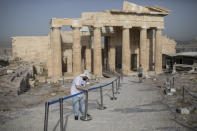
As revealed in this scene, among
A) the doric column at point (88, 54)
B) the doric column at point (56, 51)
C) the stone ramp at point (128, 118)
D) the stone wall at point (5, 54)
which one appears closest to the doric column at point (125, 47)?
the doric column at point (88, 54)

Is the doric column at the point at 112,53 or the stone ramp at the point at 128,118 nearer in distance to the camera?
the stone ramp at the point at 128,118

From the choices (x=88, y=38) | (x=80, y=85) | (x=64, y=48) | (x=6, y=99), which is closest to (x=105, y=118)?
(x=80, y=85)

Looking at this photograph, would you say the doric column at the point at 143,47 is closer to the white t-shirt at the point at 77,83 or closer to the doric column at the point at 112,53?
the doric column at the point at 112,53

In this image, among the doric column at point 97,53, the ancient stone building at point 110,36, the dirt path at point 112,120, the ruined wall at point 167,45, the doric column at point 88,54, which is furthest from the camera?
the ruined wall at point 167,45

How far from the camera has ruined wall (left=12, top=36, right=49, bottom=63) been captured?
36.7m

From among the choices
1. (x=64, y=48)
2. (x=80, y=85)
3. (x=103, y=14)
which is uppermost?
(x=103, y=14)

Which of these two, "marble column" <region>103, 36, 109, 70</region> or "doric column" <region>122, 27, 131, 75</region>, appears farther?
"marble column" <region>103, 36, 109, 70</region>

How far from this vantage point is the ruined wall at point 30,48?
120 feet

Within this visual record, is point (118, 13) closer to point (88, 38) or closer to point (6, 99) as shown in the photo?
point (88, 38)

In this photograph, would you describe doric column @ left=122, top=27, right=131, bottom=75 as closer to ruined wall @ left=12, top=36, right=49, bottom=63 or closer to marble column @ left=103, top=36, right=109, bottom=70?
marble column @ left=103, top=36, right=109, bottom=70

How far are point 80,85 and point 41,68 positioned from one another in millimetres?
26834

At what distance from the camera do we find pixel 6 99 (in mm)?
11500

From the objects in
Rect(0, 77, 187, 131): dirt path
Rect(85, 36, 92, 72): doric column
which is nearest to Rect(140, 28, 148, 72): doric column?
Rect(85, 36, 92, 72): doric column

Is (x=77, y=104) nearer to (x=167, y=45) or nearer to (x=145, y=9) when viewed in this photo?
(x=145, y=9)
